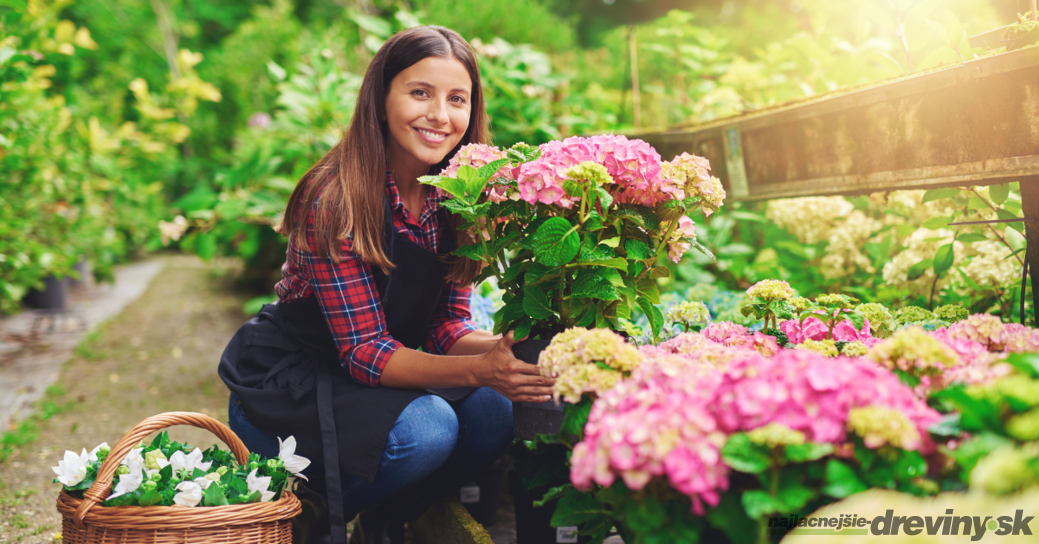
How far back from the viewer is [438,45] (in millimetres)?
1545

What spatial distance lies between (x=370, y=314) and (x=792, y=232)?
77.5 inches

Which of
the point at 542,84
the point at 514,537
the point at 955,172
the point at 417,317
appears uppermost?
the point at 542,84

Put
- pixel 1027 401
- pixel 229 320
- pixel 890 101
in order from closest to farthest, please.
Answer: pixel 1027 401, pixel 890 101, pixel 229 320

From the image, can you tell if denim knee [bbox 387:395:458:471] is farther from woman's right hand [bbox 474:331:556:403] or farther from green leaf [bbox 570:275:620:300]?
green leaf [bbox 570:275:620:300]

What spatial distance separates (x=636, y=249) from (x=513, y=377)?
345 millimetres

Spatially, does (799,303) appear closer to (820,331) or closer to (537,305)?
(820,331)

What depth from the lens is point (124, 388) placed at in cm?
344

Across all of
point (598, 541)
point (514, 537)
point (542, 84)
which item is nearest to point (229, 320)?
point (542, 84)

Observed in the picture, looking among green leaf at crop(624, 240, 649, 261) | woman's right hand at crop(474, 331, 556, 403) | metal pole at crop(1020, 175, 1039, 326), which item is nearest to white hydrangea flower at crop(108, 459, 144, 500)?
woman's right hand at crop(474, 331, 556, 403)

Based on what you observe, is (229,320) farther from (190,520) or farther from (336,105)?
(190,520)

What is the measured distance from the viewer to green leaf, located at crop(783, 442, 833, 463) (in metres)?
0.71

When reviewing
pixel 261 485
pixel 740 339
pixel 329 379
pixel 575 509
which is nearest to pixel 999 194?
pixel 740 339

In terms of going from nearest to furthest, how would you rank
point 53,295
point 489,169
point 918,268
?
1. point 489,169
2. point 918,268
3. point 53,295

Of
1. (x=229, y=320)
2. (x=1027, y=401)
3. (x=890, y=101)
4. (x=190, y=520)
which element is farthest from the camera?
(x=229, y=320)
